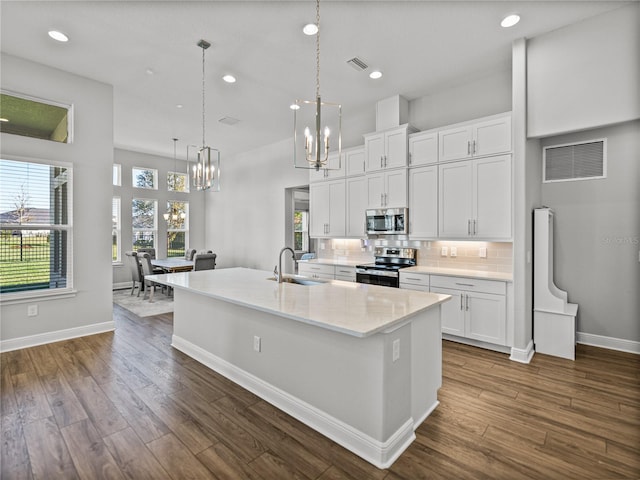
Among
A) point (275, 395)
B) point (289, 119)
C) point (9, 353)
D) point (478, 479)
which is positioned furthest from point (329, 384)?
point (289, 119)

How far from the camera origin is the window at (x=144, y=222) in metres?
8.34

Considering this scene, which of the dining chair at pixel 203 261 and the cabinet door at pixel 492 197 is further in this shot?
the dining chair at pixel 203 261

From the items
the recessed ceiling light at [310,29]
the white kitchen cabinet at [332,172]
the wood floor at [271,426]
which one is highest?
the recessed ceiling light at [310,29]

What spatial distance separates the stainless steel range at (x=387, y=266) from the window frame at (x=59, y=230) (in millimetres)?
3957

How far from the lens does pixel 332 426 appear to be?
7.10 ft

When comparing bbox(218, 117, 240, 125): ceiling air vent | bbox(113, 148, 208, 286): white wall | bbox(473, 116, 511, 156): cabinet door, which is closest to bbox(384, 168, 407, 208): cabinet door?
bbox(473, 116, 511, 156): cabinet door

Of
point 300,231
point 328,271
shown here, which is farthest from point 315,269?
point 300,231

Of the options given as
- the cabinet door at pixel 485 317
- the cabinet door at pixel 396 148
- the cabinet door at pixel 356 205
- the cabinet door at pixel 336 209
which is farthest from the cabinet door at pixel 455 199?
the cabinet door at pixel 336 209

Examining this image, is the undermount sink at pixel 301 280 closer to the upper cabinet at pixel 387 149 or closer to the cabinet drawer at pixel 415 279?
the cabinet drawer at pixel 415 279

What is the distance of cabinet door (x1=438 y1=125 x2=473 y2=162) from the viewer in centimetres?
403

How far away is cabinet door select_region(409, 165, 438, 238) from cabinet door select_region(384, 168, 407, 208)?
0.10 m

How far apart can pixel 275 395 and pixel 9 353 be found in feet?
11.3

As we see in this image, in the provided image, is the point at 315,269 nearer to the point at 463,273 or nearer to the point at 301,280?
the point at 301,280

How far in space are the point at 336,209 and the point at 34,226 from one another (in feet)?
13.8
